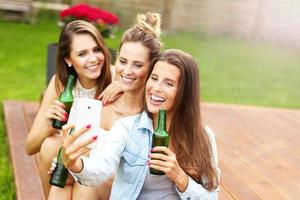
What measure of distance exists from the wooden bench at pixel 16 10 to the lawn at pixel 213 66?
23 cm

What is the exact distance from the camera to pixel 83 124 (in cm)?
232

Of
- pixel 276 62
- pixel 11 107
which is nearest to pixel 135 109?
pixel 11 107

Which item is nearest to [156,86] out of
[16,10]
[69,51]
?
[69,51]

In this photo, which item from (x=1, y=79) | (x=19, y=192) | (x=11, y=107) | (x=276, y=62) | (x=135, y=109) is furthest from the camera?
(x=276, y=62)

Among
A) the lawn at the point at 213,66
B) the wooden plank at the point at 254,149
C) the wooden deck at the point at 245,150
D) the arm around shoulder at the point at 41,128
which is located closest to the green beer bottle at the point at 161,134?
the arm around shoulder at the point at 41,128

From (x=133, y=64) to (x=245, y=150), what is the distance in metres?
1.83

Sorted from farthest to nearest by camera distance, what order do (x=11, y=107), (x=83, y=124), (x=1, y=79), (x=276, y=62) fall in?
(x=276, y=62), (x=1, y=79), (x=11, y=107), (x=83, y=124)

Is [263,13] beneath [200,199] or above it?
beneath

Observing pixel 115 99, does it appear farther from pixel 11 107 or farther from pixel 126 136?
pixel 11 107

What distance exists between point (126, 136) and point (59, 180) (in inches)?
15.0

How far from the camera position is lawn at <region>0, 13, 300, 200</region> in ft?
23.7

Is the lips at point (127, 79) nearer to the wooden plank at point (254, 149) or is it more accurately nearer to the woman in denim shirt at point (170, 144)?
the woman in denim shirt at point (170, 144)

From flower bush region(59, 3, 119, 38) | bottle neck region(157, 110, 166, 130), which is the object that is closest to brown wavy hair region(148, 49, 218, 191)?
bottle neck region(157, 110, 166, 130)

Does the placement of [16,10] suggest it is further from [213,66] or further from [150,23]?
[150,23]
